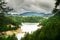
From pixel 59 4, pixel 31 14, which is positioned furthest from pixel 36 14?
pixel 59 4

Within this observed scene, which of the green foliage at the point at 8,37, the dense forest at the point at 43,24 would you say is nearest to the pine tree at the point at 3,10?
the dense forest at the point at 43,24

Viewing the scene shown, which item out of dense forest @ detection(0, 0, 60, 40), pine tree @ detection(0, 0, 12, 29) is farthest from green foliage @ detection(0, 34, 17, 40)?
pine tree @ detection(0, 0, 12, 29)

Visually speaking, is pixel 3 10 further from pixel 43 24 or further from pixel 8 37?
pixel 43 24

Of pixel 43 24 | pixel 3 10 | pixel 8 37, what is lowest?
pixel 8 37

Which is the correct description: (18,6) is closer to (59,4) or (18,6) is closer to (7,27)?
(7,27)

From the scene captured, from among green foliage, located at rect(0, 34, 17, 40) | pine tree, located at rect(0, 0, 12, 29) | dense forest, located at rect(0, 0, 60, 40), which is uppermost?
pine tree, located at rect(0, 0, 12, 29)

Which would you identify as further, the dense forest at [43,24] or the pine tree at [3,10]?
the pine tree at [3,10]

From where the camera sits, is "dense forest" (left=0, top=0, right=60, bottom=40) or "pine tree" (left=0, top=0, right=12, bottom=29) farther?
"pine tree" (left=0, top=0, right=12, bottom=29)

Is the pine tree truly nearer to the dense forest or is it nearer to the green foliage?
the dense forest

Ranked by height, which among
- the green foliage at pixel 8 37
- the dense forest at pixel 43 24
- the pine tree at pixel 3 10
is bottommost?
the green foliage at pixel 8 37

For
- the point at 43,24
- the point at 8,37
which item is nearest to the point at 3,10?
the point at 8,37

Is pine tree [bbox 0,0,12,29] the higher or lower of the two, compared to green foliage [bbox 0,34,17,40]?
higher

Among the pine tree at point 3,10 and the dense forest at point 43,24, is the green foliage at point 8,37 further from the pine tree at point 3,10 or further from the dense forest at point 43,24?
the pine tree at point 3,10
